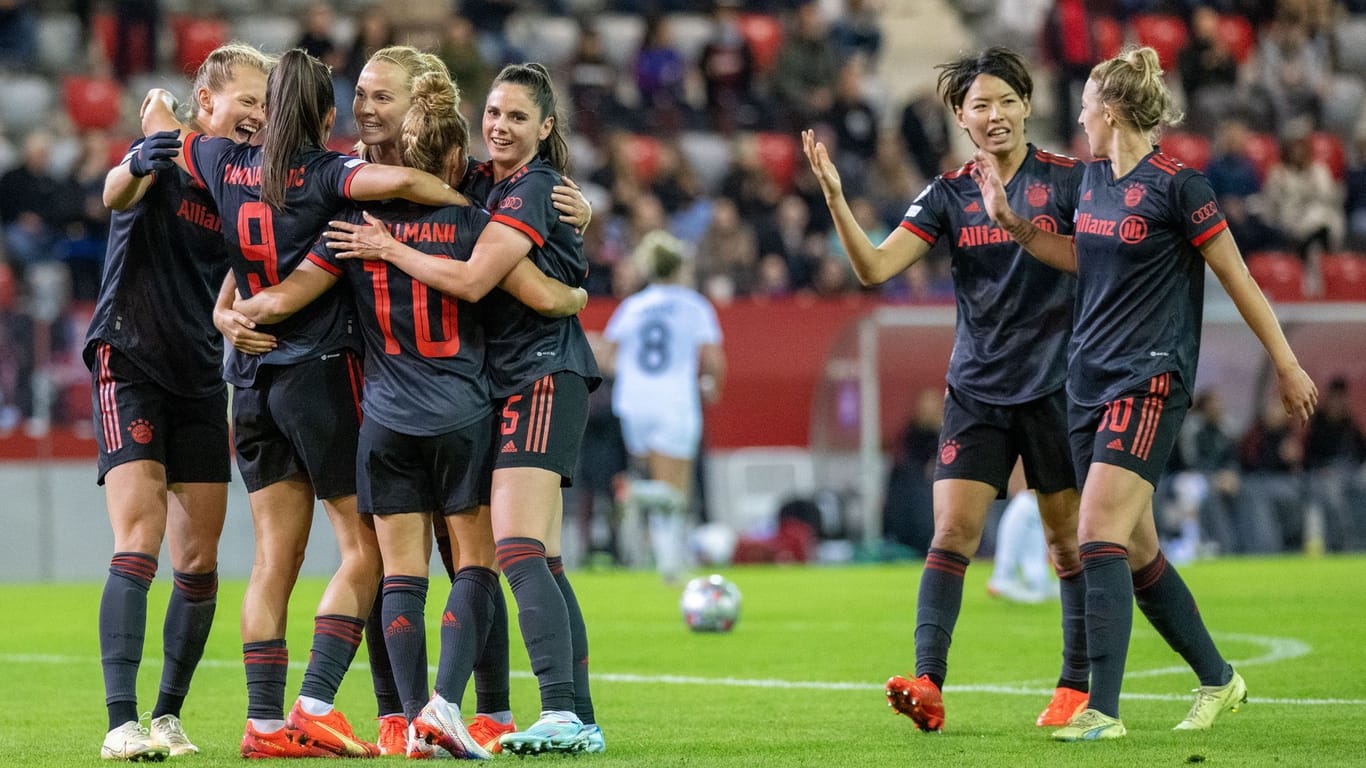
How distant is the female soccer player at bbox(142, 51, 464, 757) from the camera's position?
5438 mm

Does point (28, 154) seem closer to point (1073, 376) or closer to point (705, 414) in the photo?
point (705, 414)

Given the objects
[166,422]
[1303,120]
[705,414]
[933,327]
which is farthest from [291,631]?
[1303,120]

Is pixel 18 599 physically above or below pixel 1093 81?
below

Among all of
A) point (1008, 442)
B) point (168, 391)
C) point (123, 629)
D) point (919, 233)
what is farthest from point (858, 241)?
point (123, 629)

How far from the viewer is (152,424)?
573cm

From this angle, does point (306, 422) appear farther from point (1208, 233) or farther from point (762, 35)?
point (762, 35)

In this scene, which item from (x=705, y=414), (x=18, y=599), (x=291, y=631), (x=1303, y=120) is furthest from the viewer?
(x=1303, y=120)

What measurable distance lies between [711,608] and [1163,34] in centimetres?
1639

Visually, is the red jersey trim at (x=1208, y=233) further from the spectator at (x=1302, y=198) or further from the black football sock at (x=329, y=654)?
the spectator at (x=1302, y=198)

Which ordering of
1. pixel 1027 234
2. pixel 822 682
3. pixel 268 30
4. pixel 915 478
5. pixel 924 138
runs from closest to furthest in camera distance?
pixel 1027 234
pixel 822 682
pixel 915 478
pixel 268 30
pixel 924 138

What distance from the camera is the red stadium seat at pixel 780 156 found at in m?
21.1

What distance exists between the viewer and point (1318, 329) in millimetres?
16891

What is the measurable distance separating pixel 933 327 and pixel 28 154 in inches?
327

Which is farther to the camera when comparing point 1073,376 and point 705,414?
point 705,414
